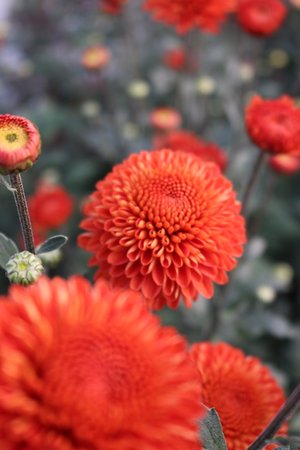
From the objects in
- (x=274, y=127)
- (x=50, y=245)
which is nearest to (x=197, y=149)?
(x=274, y=127)

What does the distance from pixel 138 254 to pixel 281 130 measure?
0.50 m

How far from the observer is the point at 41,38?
3217mm

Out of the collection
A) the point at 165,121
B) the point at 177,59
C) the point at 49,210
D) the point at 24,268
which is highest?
the point at 177,59

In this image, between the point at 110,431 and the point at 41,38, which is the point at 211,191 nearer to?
the point at 110,431

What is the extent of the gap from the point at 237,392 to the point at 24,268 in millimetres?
406

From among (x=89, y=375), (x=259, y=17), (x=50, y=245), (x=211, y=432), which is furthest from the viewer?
(x=259, y=17)

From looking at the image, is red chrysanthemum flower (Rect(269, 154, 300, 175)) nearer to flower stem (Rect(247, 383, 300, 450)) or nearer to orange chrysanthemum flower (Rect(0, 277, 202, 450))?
flower stem (Rect(247, 383, 300, 450))

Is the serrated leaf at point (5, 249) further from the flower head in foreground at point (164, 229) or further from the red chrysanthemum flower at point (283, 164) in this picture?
the red chrysanthemum flower at point (283, 164)

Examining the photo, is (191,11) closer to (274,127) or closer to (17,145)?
(274,127)

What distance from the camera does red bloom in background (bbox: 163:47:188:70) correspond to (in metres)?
2.36

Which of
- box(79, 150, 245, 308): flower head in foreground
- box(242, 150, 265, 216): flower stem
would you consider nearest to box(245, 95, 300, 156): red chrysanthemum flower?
box(242, 150, 265, 216): flower stem

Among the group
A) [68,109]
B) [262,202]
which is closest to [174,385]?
[262,202]

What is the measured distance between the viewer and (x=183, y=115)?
2373 mm

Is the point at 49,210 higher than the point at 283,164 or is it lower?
lower
